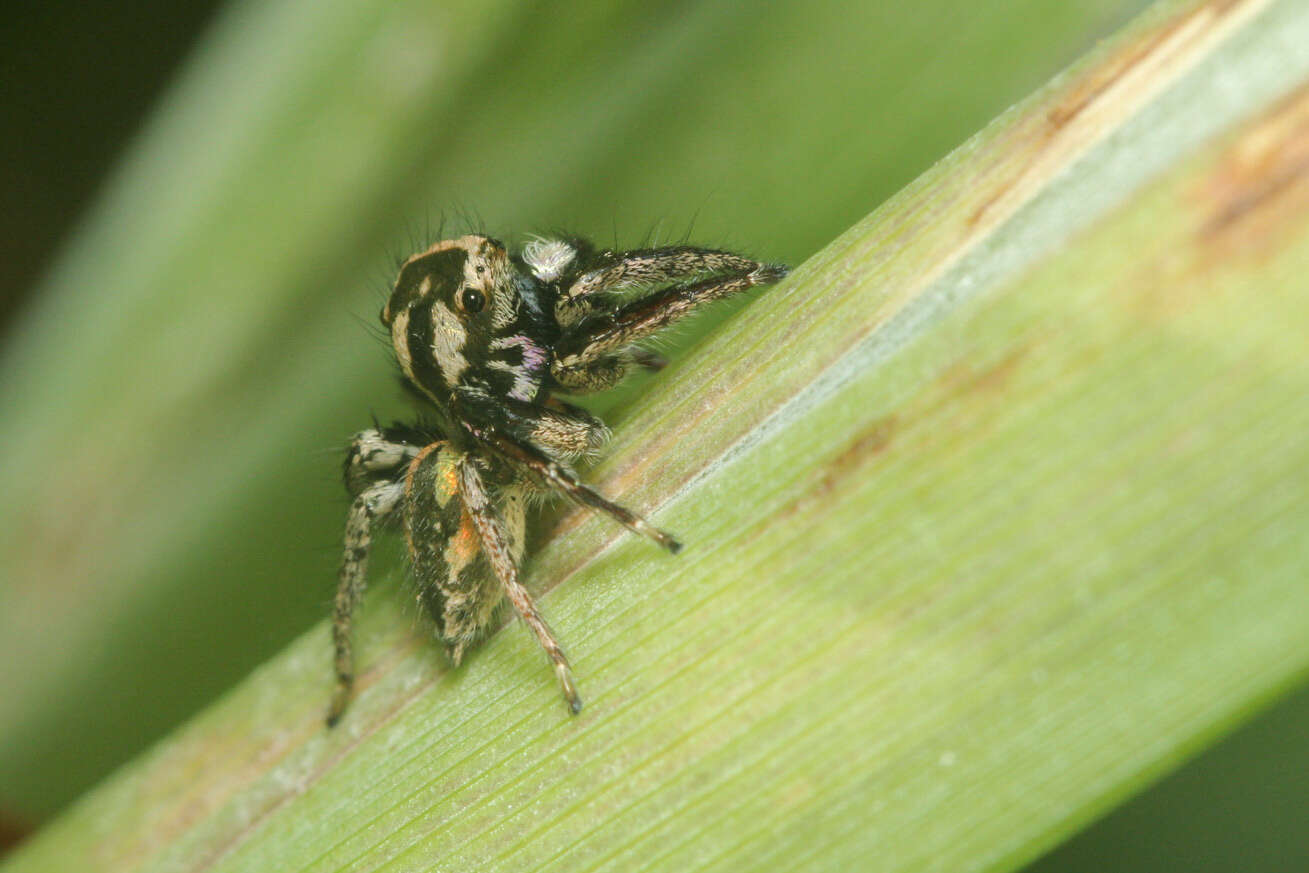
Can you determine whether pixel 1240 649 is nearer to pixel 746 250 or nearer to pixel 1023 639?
pixel 1023 639

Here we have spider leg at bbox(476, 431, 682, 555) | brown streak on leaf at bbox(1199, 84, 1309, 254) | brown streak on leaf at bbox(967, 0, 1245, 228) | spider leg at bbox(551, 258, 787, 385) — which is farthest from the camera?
spider leg at bbox(551, 258, 787, 385)

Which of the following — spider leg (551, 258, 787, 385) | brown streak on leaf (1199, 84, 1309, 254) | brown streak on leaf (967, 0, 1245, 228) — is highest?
brown streak on leaf (967, 0, 1245, 228)

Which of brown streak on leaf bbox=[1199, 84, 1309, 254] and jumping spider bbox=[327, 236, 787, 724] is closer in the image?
brown streak on leaf bbox=[1199, 84, 1309, 254]

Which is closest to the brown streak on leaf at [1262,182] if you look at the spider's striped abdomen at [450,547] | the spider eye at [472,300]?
the spider's striped abdomen at [450,547]

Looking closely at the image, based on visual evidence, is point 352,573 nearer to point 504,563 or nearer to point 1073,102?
point 504,563

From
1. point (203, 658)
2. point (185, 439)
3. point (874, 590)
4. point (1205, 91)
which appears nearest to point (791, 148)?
point (1205, 91)

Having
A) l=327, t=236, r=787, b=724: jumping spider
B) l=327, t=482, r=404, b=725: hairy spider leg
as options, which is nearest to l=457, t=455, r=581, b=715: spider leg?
l=327, t=236, r=787, b=724: jumping spider

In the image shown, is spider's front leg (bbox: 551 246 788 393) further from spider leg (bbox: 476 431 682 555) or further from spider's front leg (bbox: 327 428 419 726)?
spider's front leg (bbox: 327 428 419 726)

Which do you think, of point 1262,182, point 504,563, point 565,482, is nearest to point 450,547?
point 504,563

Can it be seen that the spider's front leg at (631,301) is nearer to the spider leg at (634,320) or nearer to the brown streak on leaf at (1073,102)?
the spider leg at (634,320)
